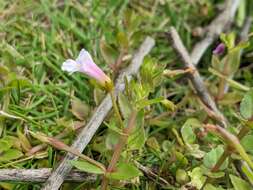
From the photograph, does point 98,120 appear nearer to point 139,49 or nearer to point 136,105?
point 136,105

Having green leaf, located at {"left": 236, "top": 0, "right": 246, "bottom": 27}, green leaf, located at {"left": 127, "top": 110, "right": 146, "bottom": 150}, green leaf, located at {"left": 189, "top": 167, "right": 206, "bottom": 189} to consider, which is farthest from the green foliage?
green leaf, located at {"left": 236, "top": 0, "right": 246, "bottom": 27}

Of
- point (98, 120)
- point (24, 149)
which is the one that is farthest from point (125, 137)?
point (24, 149)

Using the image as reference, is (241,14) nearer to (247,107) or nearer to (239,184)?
(247,107)

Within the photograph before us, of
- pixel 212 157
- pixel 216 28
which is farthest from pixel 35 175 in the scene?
pixel 216 28

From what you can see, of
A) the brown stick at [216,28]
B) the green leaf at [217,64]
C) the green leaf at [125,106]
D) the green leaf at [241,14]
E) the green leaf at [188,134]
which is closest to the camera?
the green leaf at [125,106]

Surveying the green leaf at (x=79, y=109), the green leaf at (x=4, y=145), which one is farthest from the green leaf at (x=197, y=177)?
the green leaf at (x=4, y=145)

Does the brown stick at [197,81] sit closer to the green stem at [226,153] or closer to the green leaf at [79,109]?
the green stem at [226,153]

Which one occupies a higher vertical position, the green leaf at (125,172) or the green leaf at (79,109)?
the green leaf at (79,109)
